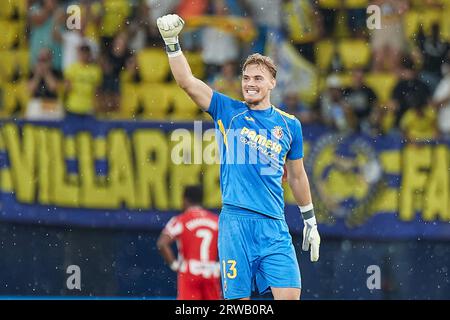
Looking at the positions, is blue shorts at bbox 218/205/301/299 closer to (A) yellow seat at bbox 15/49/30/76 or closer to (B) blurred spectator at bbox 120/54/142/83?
(B) blurred spectator at bbox 120/54/142/83

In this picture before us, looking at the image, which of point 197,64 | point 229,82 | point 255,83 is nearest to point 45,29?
point 197,64

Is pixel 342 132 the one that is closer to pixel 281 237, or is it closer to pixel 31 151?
pixel 31 151

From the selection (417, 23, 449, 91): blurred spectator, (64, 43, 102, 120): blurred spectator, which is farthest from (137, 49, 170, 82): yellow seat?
(417, 23, 449, 91): blurred spectator

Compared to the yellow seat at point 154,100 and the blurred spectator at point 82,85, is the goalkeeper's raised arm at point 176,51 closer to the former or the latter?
the yellow seat at point 154,100

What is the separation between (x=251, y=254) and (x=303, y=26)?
6.20 metres

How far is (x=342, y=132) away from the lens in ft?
42.4

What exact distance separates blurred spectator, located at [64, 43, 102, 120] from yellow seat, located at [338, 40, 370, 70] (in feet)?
10.4

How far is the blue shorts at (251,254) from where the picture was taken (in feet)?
25.3

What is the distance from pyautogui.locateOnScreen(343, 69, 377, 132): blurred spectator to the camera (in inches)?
517

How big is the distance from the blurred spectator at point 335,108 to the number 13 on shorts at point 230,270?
5.48 metres

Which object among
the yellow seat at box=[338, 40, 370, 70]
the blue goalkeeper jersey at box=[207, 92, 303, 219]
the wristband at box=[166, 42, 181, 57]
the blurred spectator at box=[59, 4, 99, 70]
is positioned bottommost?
the blue goalkeeper jersey at box=[207, 92, 303, 219]

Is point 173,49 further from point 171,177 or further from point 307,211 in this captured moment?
point 171,177

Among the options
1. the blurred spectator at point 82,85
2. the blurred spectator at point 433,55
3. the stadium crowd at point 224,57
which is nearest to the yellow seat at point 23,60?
the stadium crowd at point 224,57
